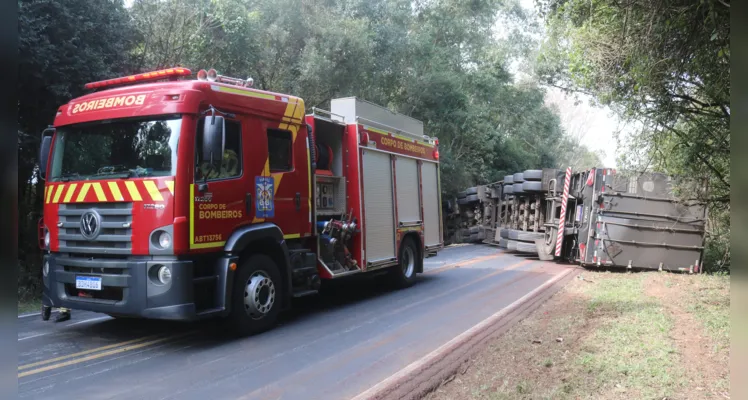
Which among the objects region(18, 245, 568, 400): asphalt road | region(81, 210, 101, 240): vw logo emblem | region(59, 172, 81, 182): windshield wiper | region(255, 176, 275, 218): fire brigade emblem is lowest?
region(18, 245, 568, 400): asphalt road

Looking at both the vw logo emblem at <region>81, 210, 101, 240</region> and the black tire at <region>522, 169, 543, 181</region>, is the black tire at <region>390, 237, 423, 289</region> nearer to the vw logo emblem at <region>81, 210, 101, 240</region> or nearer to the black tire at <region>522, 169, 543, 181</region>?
the vw logo emblem at <region>81, 210, 101, 240</region>

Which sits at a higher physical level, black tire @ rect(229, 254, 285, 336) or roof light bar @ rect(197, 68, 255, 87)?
roof light bar @ rect(197, 68, 255, 87)

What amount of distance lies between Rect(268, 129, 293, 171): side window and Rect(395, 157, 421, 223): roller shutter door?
331 centimetres

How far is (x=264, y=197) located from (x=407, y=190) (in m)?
4.47

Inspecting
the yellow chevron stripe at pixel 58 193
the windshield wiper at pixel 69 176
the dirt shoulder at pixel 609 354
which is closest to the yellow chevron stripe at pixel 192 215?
the windshield wiper at pixel 69 176

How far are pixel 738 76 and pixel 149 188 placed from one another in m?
5.52

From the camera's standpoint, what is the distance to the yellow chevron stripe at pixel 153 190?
5574mm

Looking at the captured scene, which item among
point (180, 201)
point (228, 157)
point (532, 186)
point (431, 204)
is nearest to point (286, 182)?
point (228, 157)

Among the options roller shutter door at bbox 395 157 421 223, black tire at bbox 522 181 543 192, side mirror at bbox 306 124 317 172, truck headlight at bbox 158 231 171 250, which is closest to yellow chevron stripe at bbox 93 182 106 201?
truck headlight at bbox 158 231 171 250

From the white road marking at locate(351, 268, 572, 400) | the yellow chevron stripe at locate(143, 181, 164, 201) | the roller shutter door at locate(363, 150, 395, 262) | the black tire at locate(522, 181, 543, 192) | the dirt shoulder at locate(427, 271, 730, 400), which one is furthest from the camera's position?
the black tire at locate(522, 181, 543, 192)

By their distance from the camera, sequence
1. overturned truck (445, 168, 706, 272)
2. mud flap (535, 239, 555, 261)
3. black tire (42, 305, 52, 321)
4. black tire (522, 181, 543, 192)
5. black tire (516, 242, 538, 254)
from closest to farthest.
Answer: black tire (42, 305, 52, 321)
overturned truck (445, 168, 706, 272)
mud flap (535, 239, 555, 261)
black tire (522, 181, 543, 192)
black tire (516, 242, 538, 254)

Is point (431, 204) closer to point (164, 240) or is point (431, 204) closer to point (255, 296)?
point (255, 296)

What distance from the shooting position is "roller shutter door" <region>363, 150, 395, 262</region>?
898cm

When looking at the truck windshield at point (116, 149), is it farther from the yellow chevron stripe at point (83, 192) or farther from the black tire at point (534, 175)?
the black tire at point (534, 175)
